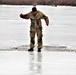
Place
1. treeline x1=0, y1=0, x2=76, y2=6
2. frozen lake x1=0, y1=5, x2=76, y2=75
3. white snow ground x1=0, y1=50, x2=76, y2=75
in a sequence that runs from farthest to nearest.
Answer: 1. treeline x1=0, y1=0, x2=76, y2=6
2. frozen lake x1=0, y1=5, x2=76, y2=75
3. white snow ground x1=0, y1=50, x2=76, y2=75

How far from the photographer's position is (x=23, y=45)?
17.4m

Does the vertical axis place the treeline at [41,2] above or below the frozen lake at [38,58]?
below

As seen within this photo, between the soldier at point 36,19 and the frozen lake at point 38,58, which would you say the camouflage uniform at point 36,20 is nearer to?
the soldier at point 36,19

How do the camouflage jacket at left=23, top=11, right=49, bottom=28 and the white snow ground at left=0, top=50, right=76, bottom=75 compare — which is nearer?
the white snow ground at left=0, top=50, right=76, bottom=75

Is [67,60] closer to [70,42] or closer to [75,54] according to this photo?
[75,54]

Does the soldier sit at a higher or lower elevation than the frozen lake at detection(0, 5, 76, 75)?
higher

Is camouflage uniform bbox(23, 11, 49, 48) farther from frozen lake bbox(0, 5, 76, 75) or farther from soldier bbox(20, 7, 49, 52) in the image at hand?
frozen lake bbox(0, 5, 76, 75)

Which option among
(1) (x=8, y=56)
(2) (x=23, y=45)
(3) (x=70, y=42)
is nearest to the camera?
(1) (x=8, y=56)

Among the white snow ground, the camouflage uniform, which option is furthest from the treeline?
the white snow ground

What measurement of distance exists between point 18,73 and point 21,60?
2.24 metres

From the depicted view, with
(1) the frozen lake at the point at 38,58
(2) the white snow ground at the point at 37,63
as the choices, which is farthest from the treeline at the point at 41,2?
(2) the white snow ground at the point at 37,63

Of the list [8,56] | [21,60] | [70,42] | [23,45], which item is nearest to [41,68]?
[21,60]

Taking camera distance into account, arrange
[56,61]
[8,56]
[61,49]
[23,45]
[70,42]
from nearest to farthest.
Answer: [56,61] < [8,56] < [61,49] < [23,45] < [70,42]

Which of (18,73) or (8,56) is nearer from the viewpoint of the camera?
(18,73)
